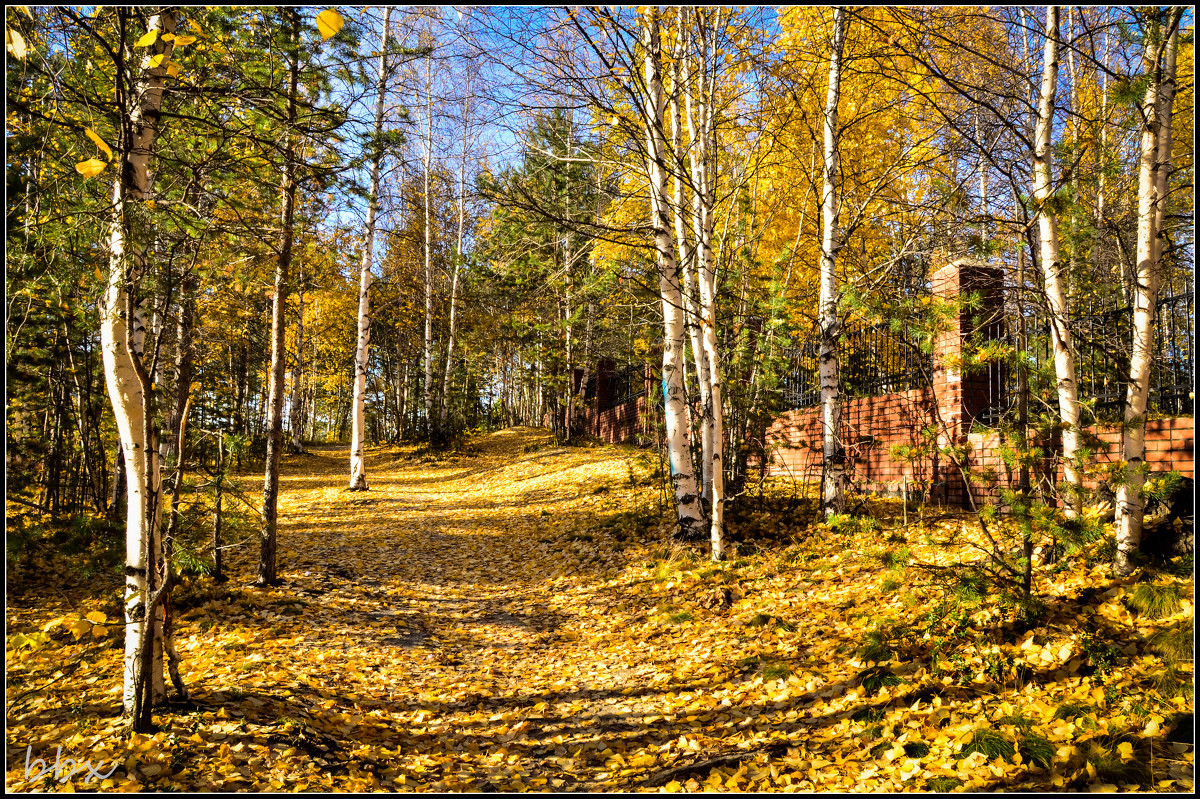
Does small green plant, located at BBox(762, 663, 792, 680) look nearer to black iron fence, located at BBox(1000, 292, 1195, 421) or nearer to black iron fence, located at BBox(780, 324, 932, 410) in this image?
black iron fence, located at BBox(1000, 292, 1195, 421)

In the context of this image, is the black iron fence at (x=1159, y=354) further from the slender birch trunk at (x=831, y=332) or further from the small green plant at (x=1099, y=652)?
the small green plant at (x=1099, y=652)

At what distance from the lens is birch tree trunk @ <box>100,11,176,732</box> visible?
3158 millimetres

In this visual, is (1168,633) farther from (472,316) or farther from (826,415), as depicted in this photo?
(472,316)

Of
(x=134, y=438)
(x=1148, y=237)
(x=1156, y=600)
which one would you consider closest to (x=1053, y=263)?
(x=1148, y=237)

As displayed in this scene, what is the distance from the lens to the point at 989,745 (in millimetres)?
2859

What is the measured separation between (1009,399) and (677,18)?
17.9ft

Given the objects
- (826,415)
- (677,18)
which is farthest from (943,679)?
(677,18)

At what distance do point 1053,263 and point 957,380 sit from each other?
2422mm

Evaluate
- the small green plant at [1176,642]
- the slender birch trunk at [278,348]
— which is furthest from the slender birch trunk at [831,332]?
the slender birch trunk at [278,348]

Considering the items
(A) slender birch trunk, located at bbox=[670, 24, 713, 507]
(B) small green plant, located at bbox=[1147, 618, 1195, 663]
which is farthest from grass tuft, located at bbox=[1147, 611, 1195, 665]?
(A) slender birch trunk, located at bbox=[670, 24, 713, 507]

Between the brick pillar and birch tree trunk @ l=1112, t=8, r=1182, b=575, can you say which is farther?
the brick pillar

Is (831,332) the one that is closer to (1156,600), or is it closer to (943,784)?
(1156,600)

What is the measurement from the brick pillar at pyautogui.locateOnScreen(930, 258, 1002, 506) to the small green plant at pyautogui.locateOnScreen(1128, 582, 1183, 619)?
2771mm

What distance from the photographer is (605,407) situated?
778 inches
